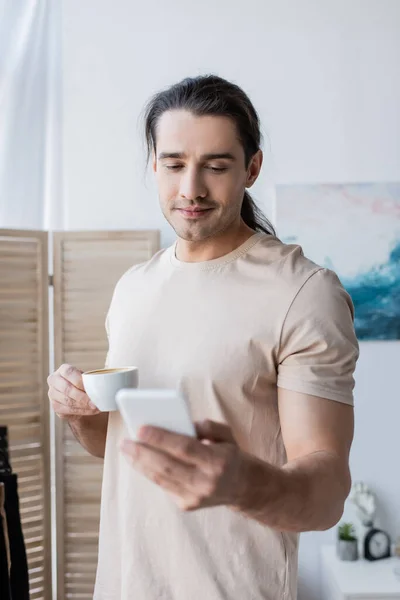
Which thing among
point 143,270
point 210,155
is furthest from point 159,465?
point 143,270

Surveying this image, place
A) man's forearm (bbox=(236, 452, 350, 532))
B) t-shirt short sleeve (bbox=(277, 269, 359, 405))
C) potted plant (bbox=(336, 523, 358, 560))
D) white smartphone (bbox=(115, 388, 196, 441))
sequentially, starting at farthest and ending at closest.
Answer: potted plant (bbox=(336, 523, 358, 560))
t-shirt short sleeve (bbox=(277, 269, 359, 405))
man's forearm (bbox=(236, 452, 350, 532))
white smartphone (bbox=(115, 388, 196, 441))

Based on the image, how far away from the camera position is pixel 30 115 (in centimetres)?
327

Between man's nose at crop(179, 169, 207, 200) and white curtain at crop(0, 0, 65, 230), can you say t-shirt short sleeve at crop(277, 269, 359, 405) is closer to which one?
man's nose at crop(179, 169, 207, 200)

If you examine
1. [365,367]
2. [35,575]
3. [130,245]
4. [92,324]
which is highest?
[130,245]

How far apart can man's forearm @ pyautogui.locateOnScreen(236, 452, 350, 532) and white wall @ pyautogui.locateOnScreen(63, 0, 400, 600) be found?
7.66 ft

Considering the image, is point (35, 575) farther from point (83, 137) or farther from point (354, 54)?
point (354, 54)

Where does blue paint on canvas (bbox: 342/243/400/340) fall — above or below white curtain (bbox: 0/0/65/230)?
below

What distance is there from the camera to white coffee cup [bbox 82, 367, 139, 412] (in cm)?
119

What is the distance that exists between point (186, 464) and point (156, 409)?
2.7 inches

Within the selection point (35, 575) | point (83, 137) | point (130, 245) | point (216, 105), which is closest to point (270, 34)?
point (83, 137)

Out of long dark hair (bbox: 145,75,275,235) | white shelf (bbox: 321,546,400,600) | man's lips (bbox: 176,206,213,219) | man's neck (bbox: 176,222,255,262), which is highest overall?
long dark hair (bbox: 145,75,275,235)

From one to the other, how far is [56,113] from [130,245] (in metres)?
0.85

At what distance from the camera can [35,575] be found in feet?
9.56

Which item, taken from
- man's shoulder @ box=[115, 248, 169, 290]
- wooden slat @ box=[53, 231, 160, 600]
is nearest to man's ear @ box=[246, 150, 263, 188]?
man's shoulder @ box=[115, 248, 169, 290]
